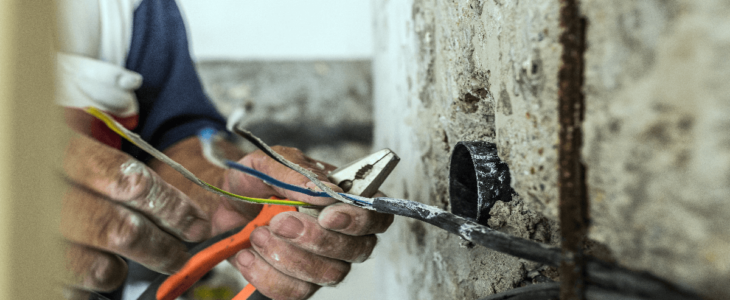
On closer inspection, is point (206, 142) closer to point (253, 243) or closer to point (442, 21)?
point (253, 243)

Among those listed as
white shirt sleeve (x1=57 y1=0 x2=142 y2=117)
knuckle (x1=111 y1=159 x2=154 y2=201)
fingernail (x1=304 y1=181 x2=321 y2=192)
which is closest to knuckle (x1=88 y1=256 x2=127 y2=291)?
knuckle (x1=111 y1=159 x2=154 y2=201)

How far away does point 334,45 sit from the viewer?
7.19 ft

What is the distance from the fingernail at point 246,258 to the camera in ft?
2.50

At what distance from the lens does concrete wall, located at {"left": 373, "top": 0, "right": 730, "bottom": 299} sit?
24 cm

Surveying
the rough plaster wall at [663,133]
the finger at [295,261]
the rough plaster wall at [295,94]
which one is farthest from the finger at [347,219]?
the rough plaster wall at [295,94]

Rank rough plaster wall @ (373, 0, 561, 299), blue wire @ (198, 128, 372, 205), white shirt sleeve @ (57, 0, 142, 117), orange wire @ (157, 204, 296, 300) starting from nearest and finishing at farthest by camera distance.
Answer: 1. rough plaster wall @ (373, 0, 561, 299)
2. blue wire @ (198, 128, 372, 205)
3. orange wire @ (157, 204, 296, 300)
4. white shirt sleeve @ (57, 0, 142, 117)

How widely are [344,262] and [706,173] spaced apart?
610 mm

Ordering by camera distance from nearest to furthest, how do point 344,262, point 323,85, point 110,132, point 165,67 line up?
point 344,262 → point 110,132 → point 165,67 → point 323,85

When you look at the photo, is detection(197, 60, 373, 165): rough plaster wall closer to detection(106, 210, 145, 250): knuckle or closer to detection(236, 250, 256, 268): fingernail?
detection(236, 250, 256, 268): fingernail

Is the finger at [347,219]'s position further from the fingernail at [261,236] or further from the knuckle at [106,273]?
the knuckle at [106,273]

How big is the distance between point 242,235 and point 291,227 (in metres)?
0.13

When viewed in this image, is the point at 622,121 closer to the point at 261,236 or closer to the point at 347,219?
the point at 347,219

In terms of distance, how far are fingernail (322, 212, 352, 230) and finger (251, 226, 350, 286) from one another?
0.13 m

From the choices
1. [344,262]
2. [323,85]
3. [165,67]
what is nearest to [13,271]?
[344,262]
